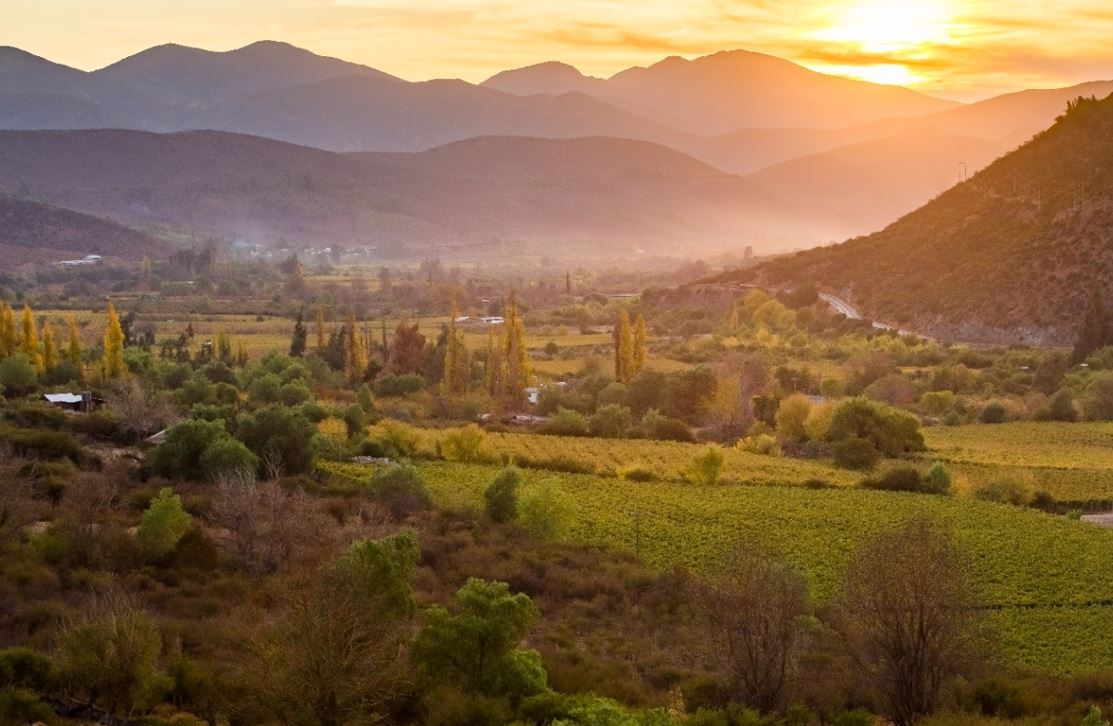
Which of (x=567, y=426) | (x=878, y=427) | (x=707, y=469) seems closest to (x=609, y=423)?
(x=567, y=426)

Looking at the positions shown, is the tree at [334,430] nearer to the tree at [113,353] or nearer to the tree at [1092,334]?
the tree at [113,353]

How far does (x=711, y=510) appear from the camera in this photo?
3878 centimetres

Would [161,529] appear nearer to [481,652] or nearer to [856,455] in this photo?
[481,652]

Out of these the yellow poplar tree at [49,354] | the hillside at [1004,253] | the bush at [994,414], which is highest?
the hillside at [1004,253]

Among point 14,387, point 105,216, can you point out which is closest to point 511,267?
point 105,216

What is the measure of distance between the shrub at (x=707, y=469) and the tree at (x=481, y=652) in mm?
24670

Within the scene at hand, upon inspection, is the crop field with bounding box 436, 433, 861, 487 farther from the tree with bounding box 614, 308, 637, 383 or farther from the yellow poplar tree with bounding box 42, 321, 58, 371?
the yellow poplar tree with bounding box 42, 321, 58, 371

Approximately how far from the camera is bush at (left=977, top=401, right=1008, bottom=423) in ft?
196

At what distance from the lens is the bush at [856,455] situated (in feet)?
161

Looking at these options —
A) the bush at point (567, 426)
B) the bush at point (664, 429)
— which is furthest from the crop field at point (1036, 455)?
the bush at point (567, 426)

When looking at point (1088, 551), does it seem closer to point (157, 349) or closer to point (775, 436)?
point (775, 436)

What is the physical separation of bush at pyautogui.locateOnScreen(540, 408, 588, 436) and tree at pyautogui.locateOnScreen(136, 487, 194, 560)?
30781mm

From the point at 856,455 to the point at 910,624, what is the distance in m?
30.6

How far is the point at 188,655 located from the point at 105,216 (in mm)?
186255
